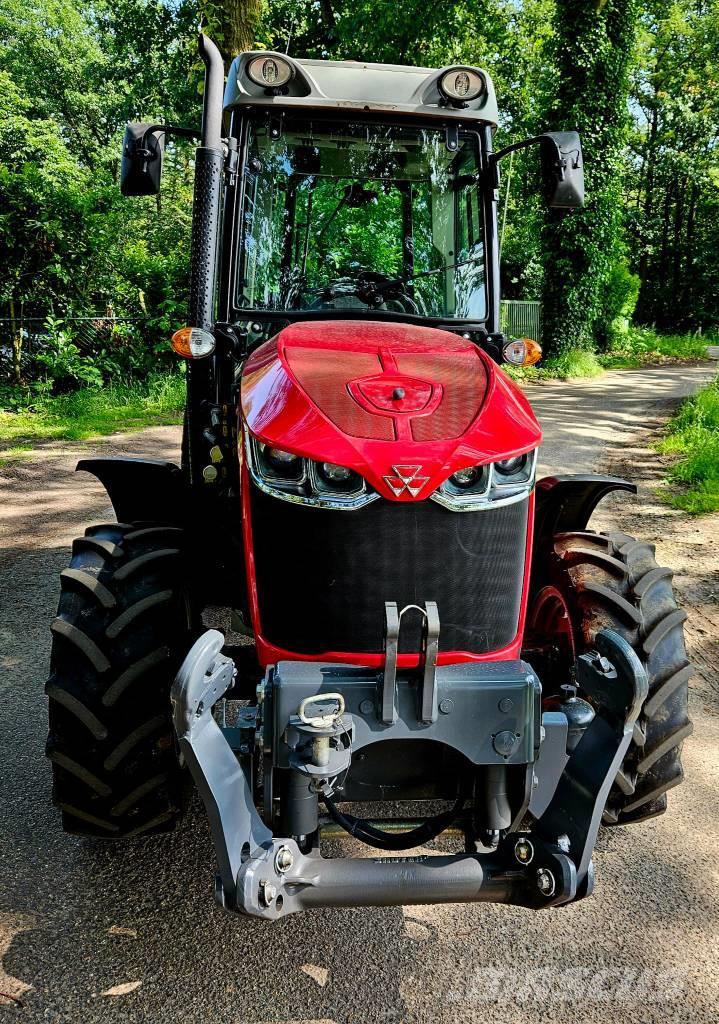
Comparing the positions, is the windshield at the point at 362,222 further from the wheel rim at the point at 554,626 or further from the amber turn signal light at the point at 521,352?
the wheel rim at the point at 554,626

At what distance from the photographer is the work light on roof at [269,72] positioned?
11.0 ft

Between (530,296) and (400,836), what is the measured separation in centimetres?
2936

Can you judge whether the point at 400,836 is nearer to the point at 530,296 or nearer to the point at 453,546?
the point at 453,546

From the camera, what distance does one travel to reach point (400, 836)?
243cm

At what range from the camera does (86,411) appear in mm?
11867

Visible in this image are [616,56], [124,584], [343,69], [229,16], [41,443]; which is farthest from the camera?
[616,56]

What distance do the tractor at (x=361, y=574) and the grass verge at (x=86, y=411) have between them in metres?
7.23

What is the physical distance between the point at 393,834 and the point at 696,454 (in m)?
8.06

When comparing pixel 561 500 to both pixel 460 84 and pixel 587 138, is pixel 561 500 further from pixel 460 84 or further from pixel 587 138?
pixel 587 138

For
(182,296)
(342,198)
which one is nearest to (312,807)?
(342,198)

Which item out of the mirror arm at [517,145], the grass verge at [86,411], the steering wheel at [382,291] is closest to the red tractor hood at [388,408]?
the steering wheel at [382,291]

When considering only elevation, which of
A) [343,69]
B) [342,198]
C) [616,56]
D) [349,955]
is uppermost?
[616,56]

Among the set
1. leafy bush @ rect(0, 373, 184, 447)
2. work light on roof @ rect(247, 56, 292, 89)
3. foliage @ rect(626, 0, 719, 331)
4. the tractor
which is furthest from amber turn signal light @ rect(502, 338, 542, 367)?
foliage @ rect(626, 0, 719, 331)

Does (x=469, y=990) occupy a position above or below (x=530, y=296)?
below
